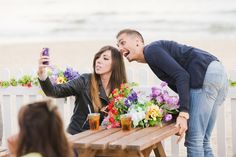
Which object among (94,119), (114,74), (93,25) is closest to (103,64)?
(114,74)

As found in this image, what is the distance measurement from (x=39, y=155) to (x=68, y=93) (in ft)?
7.55

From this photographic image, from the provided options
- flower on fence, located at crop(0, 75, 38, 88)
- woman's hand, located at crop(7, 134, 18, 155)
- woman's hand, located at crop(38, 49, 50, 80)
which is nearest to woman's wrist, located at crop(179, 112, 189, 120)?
woman's hand, located at crop(38, 49, 50, 80)

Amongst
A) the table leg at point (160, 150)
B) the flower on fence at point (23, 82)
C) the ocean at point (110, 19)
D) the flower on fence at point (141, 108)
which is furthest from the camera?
the ocean at point (110, 19)

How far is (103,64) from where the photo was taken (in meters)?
4.46

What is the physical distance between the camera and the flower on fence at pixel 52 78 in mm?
5370

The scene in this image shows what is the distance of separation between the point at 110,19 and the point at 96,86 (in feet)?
58.0

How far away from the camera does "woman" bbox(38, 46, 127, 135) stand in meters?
4.44

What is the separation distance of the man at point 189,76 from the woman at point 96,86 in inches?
15.8

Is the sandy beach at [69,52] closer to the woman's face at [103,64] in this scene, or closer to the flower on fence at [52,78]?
the flower on fence at [52,78]

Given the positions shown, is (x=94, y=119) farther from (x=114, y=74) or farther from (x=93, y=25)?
(x=93, y=25)

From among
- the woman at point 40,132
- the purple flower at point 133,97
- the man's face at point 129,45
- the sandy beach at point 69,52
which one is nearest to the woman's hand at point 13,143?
the woman at point 40,132

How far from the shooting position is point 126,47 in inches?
160

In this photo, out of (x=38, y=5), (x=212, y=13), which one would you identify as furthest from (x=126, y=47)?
(x=38, y=5)

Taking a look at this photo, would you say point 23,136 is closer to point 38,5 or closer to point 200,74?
point 200,74
